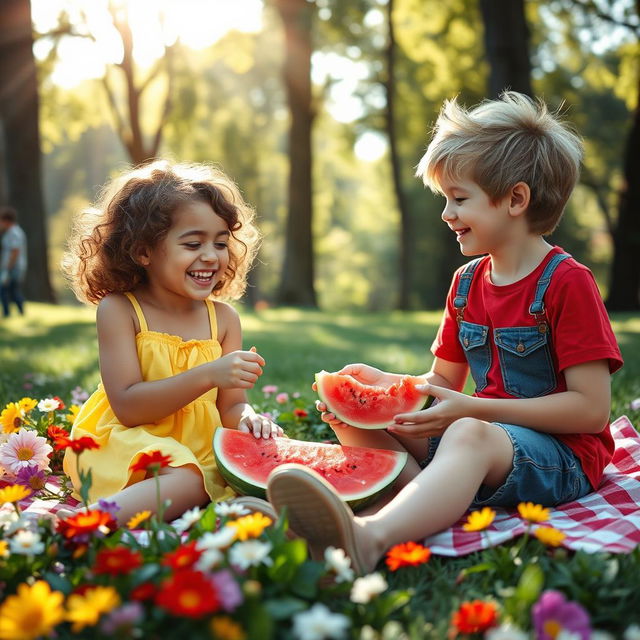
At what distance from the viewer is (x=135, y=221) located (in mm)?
2982

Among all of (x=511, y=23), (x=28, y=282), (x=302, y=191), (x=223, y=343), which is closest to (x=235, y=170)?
(x=302, y=191)

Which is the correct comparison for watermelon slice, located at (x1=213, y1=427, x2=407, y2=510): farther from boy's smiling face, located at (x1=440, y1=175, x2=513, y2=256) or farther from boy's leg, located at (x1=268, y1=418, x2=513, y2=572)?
boy's smiling face, located at (x1=440, y1=175, x2=513, y2=256)

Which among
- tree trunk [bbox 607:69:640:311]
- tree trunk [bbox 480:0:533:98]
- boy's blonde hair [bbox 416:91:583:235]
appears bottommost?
tree trunk [bbox 607:69:640:311]

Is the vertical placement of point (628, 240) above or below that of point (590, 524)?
below

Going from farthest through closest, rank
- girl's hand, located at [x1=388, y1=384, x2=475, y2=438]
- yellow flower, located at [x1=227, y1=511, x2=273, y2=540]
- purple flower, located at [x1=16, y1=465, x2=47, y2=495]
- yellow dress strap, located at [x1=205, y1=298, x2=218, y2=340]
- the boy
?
yellow dress strap, located at [x1=205, y1=298, x2=218, y2=340] → purple flower, located at [x1=16, y1=465, x2=47, y2=495] → girl's hand, located at [x1=388, y1=384, x2=475, y2=438] → the boy → yellow flower, located at [x1=227, y1=511, x2=273, y2=540]

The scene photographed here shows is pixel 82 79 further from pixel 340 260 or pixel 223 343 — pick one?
pixel 340 260

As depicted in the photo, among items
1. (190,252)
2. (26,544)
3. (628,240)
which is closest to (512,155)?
(190,252)

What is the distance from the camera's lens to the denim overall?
8.09 feet

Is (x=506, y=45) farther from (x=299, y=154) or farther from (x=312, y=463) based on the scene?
(x=312, y=463)

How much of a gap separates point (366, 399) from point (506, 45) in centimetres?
854

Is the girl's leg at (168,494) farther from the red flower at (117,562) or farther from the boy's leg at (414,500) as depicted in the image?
the red flower at (117,562)

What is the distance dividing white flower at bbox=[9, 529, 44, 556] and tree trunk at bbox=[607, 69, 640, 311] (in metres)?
14.9

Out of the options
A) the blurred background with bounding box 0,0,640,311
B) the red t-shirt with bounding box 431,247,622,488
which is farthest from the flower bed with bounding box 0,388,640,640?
the blurred background with bounding box 0,0,640,311

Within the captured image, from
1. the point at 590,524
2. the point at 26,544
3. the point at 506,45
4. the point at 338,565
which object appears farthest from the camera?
the point at 506,45
